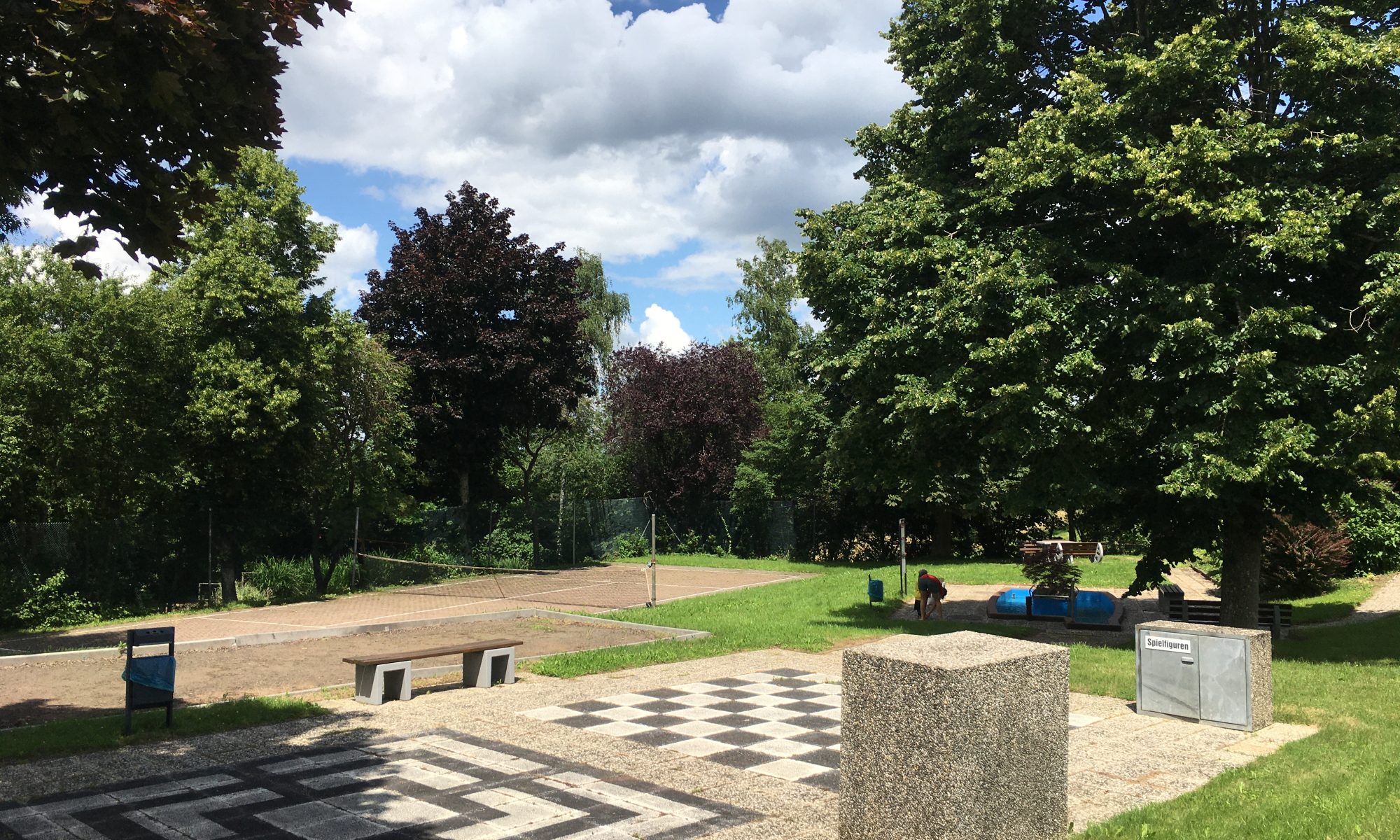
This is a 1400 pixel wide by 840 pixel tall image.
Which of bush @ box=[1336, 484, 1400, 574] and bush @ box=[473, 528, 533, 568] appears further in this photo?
bush @ box=[473, 528, 533, 568]

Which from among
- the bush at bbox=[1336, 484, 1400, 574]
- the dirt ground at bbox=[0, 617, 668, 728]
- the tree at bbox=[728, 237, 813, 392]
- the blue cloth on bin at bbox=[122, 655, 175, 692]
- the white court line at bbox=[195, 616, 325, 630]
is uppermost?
the tree at bbox=[728, 237, 813, 392]

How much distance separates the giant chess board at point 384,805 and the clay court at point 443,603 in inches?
308

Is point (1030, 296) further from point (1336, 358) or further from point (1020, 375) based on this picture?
point (1336, 358)

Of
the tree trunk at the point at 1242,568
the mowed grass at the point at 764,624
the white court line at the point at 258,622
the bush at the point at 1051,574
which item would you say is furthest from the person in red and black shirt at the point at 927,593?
the white court line at the point at 258,622

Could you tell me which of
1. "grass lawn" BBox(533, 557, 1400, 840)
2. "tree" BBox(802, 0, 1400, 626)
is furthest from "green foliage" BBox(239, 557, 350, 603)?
"tree" BBox(802, 0, 1400, 626)

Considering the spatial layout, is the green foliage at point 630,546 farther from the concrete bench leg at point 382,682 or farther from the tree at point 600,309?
the concrete bench leg at point 382,682

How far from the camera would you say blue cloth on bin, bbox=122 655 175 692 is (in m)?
8.74

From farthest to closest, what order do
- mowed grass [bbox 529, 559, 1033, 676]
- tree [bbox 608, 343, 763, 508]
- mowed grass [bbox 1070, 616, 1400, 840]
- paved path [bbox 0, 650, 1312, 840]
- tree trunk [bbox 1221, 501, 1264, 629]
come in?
tree [bbox 608, 343, 763, 508] → tree trunk [bbox 1221, 501, 1264, 629] → mowed grass [bbox 529, 559, 1033, 676] → paved path [bbox 0, 650, 1312, 840] → mowed grass [bbox 1070, 616, 1400, 840]

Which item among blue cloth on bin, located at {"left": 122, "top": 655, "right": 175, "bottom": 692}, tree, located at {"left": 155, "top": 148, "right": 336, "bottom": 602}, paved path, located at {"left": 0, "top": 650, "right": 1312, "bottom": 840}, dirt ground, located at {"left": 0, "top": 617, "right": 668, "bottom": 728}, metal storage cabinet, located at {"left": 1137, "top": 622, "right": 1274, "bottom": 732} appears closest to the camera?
paved path, located at {"left": 0, "top": 650, "right": 1312, "bottom": 840}

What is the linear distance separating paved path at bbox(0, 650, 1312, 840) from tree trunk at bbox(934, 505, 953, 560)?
878 inches

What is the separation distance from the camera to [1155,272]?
14727 millimetres

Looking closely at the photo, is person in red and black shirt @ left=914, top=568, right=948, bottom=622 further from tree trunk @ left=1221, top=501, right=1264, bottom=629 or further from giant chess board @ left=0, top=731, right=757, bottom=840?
giant chess board @ left=0, top=731, right=757, bottom=840

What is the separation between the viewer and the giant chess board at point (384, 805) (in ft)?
19.6

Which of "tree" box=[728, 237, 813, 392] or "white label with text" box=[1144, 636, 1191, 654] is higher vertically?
"tree" box=[728, 237, 813, 392]
